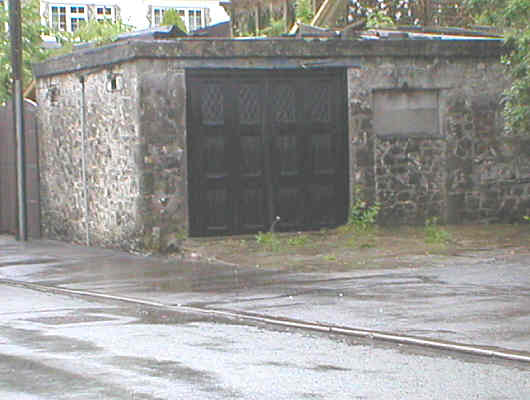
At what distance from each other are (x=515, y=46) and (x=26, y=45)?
17.9 metres

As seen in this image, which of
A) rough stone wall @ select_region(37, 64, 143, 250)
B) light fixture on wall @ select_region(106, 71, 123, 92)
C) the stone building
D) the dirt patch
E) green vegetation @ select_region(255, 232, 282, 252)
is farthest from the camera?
light fixture on wall @ select_region(106, 71, 123, 92)

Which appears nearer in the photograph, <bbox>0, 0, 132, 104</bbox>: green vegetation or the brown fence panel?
the brown fence panel

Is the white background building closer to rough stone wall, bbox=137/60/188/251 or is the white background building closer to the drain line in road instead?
rough stone wall, bbox=137/60/188/251

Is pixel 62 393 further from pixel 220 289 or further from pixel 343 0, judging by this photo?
pixel 343 0

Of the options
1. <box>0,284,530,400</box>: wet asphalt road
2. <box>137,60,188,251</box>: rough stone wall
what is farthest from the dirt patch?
<box>0,284,530,400</box>: wet asphalt road

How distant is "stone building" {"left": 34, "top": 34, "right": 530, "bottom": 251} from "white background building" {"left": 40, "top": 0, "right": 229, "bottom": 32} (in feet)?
140

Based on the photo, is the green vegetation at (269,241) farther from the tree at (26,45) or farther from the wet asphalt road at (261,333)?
the tree at (26,45)

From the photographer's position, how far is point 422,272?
1384 centimetres

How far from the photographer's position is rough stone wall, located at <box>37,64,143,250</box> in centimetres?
1775

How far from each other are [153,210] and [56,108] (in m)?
4.53

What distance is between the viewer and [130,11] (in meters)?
64.4

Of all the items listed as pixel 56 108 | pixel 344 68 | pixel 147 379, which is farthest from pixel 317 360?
pixel 56 108

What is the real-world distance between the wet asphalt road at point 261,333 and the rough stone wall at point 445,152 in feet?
11.2

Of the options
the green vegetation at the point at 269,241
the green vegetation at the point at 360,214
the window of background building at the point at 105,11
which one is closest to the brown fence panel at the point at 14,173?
the green vegetation at the point at 269,241
